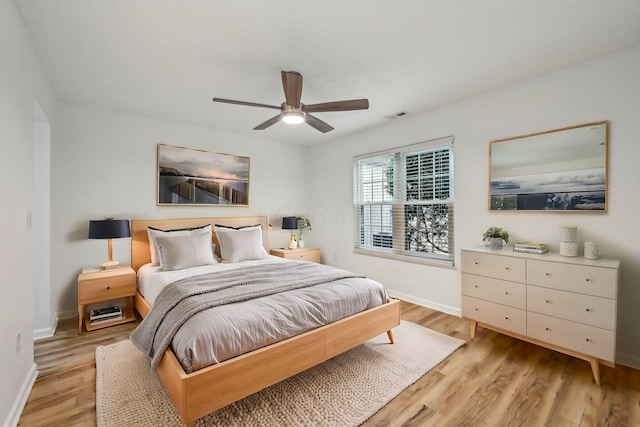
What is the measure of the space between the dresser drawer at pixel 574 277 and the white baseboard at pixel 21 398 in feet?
→ 12.2

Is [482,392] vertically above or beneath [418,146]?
beneath

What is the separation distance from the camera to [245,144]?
4609 mm

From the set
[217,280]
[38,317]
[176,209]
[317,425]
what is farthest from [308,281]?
[38,317]

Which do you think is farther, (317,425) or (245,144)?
(245,144)

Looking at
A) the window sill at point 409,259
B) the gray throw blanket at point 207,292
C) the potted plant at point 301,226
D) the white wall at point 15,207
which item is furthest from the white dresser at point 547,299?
the white wall at point 15,207

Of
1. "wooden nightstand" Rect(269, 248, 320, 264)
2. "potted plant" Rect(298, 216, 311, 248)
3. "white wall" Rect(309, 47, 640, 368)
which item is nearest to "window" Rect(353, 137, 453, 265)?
"white wall" Rect(309, 47, 640, 368)

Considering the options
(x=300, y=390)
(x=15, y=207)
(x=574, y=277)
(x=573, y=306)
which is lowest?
(x=300, y=390)

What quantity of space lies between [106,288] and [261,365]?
7.64 ft

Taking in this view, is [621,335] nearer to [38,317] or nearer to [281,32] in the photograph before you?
[281,32]

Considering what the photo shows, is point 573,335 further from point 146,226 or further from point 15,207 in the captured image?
point 146,226

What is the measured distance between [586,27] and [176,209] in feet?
14.9

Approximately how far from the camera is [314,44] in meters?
2.15

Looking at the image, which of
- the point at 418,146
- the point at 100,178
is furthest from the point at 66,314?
the point at 418,146

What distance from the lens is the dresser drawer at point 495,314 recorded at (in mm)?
2480
